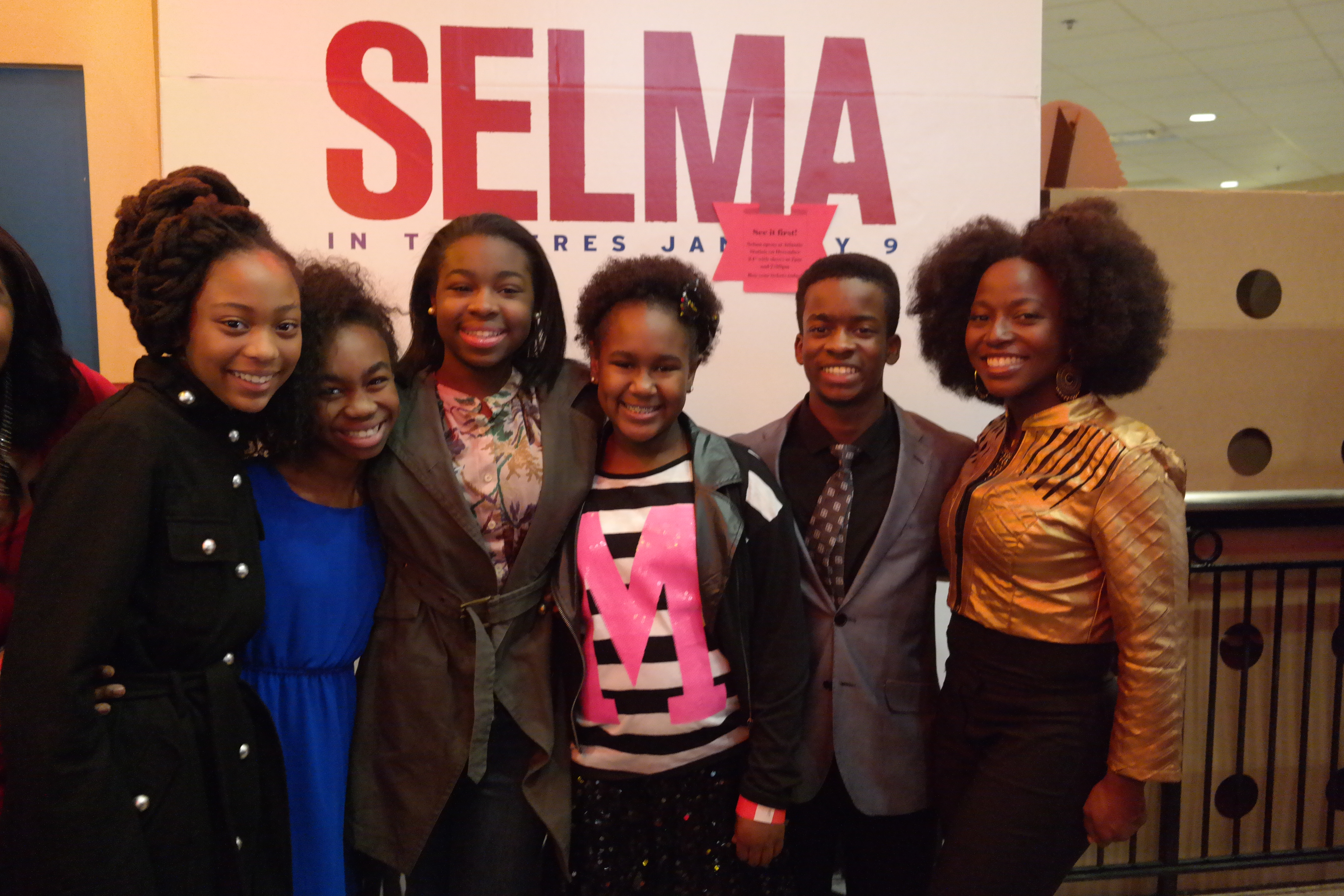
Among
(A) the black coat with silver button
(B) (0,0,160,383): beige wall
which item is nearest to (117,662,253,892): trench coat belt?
(A) the black coat with silver button

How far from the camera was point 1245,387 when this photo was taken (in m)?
2.41

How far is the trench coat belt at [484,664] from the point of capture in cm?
146

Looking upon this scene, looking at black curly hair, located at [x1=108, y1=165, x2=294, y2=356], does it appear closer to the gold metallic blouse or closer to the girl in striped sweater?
the girl in striped sweater

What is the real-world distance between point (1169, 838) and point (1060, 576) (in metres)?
1.53

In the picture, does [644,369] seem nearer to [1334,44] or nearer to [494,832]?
[494,832]

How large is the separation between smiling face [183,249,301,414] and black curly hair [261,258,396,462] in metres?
0.07

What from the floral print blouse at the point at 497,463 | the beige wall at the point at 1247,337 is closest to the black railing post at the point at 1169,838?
the beige wall at the point at 1247,337

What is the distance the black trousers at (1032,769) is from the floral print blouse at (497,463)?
931mm

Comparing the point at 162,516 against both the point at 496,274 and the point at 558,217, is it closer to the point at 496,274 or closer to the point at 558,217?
the point at 496,274

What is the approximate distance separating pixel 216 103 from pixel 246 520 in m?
1.47

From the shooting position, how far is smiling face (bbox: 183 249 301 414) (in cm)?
124

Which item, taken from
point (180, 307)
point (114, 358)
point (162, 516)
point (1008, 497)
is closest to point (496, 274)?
point (180, 307)

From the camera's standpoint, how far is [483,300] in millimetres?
1530

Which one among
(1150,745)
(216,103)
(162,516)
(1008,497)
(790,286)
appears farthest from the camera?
(790,286)
